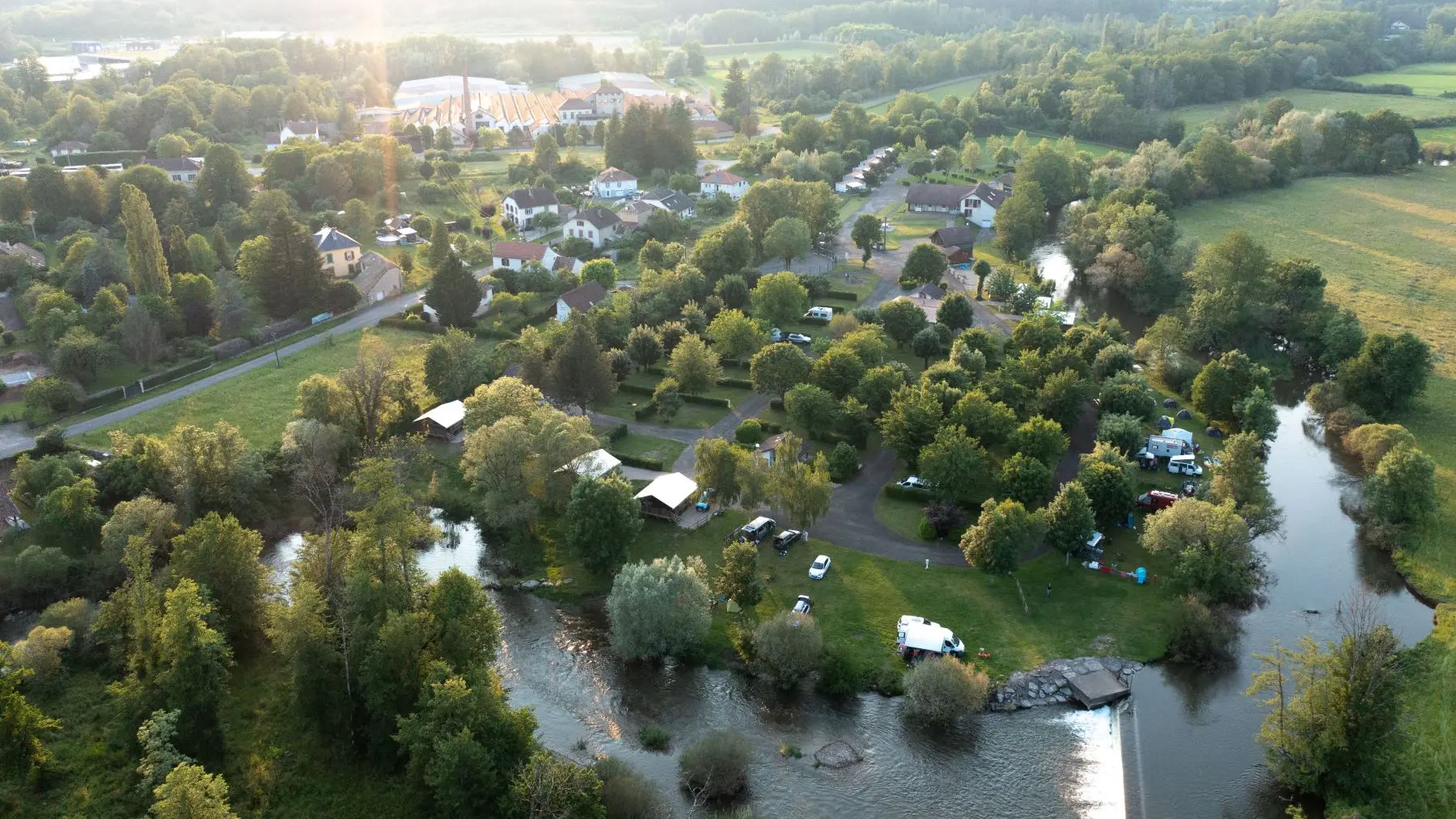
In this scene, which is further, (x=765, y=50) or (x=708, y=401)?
(x=765, y=50)

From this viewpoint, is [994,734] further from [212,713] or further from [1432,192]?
[1432,192]

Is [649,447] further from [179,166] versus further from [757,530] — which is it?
[179,166]

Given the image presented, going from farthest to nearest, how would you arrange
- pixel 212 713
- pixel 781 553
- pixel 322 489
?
1. pixel 322 489
2. pixel 781 553
3. pixel 212 713

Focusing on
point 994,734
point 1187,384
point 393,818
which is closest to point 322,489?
point 393,818

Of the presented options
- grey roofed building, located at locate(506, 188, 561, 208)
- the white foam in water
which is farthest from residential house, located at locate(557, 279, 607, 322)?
the white foam in water

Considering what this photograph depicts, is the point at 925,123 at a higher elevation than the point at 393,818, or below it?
higher

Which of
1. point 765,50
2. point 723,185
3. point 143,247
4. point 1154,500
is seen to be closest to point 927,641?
point 1154,500
